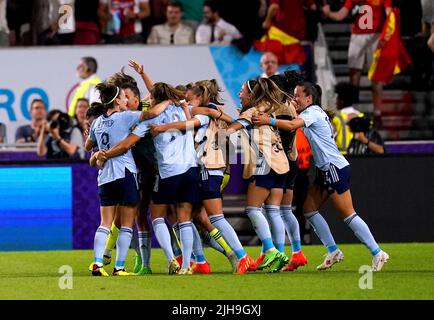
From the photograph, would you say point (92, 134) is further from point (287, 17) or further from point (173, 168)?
point (287, 17)

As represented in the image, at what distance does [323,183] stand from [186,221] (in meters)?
1.59

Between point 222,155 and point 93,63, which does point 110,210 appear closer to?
point 222,155

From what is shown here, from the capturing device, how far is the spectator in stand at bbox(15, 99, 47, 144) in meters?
20.6

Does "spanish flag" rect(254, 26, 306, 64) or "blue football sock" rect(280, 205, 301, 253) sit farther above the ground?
"spanish flag" rect(254, 26, 306, 64)

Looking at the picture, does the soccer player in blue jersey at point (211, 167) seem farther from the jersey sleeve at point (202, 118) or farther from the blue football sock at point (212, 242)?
the blue football sock at point (212, 242)

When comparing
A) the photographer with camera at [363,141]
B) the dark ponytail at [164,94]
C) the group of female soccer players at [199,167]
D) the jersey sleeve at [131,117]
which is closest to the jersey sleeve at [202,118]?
the group of female soccer players at [199,167]

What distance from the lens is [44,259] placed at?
17547 mm

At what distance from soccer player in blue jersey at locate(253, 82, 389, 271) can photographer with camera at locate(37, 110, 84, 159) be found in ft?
20.0

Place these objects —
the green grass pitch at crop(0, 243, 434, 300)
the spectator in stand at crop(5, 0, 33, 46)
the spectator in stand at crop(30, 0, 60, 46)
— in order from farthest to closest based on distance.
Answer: the spectator in stand at crop(5, 0, 33, 46), the spectator in stand at crop(30, 0, 60, 46), the green grass pitch at crop(0, 243, 434, 300)

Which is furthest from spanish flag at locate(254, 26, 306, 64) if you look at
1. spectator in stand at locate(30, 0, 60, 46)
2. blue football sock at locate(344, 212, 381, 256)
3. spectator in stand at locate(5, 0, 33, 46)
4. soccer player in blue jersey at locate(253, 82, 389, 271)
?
blue football sock at locate(344, 212, 381, 256)

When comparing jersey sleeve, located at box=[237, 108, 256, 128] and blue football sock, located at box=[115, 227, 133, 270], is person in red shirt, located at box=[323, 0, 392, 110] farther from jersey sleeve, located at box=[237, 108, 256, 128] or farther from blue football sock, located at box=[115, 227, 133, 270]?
blue football sock, located at box=[115, 227, 133, 270]

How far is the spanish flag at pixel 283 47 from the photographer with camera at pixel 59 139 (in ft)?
10.1

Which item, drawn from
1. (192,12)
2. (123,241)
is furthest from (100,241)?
(192,12)
